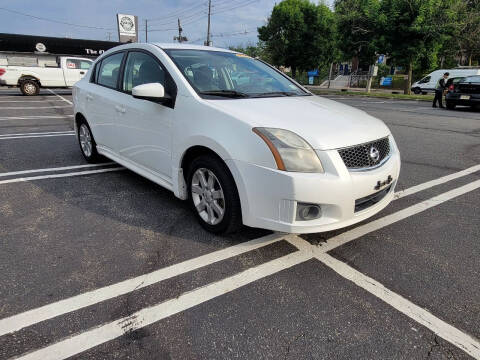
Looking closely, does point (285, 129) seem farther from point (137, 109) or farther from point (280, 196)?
point (137, 109)

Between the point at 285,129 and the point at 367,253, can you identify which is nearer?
the point at 285,129

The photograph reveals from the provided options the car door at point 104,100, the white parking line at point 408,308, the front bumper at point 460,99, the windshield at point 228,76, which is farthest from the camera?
the front bumper at point 460,99

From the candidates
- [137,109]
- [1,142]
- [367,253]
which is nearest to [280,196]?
[367,253]

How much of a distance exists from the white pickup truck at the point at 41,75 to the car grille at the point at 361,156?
17.7 metres

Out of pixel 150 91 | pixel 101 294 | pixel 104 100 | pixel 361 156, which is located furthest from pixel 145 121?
pixel 361 156

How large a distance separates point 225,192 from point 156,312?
102cm

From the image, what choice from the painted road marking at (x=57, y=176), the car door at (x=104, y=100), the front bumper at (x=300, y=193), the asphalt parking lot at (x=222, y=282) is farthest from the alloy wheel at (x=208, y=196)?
the painted road marking at (x=57, y=176)

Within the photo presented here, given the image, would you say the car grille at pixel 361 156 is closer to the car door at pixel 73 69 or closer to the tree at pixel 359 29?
the car door at pixel 73 69

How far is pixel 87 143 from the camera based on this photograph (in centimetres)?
499

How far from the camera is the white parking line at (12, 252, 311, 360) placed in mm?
1781

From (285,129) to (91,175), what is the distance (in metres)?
3.17

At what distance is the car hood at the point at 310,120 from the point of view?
2494 millimetres

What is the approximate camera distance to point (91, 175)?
4613 millimetres

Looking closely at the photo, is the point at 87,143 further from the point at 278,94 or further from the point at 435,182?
the point at 435,182
